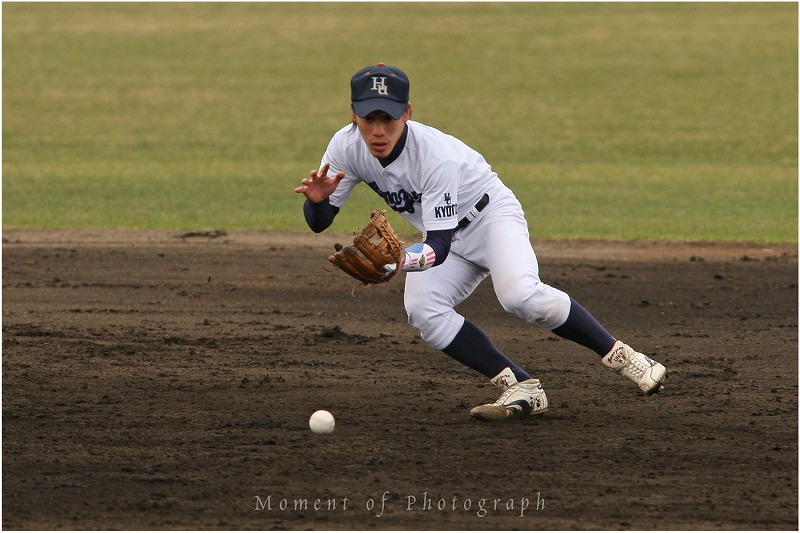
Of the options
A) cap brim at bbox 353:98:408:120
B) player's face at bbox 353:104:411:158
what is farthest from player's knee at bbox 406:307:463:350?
cap brim at bbox 353:98:408:120

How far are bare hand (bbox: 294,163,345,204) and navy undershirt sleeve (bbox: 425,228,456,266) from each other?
547mm

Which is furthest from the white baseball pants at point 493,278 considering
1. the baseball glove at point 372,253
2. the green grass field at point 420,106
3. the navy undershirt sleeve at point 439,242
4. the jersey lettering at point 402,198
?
the green grass field at point 420,106

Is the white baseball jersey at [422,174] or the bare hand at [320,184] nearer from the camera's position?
the white baseball jersey at [422,174]

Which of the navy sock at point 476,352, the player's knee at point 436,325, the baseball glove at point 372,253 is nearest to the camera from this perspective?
the baseball glove at point 372,253

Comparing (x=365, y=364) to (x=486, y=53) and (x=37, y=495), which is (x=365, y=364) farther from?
(x=486, y=53)

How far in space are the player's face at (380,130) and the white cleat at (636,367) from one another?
160cm

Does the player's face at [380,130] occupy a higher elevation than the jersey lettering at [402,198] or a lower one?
higher

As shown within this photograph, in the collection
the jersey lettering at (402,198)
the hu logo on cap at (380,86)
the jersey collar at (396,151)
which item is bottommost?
the jersey lettering at (402,198)

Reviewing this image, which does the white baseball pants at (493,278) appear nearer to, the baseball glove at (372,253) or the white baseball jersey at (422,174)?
the white baseball jersey at (422,174)

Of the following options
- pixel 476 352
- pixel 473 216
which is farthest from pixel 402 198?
pixel 476 352

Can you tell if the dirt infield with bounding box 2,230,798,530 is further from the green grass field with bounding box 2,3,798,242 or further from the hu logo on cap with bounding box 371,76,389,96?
the green grass field with bounding box 2,3,798,242

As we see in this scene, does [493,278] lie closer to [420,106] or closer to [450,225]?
[450,225]

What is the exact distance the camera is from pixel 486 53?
2634 cm

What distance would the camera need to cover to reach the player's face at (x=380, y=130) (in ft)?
18.5
